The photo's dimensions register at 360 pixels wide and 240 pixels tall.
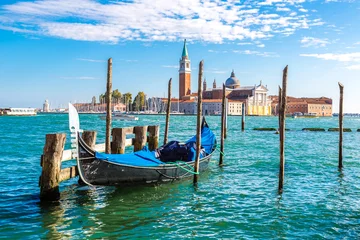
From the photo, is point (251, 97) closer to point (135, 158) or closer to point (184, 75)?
point (184, 75)

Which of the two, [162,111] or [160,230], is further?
[162,111]

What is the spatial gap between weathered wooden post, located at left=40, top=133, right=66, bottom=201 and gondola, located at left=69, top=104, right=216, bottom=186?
23 cm

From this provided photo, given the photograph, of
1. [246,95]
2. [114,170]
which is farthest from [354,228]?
[246,95]

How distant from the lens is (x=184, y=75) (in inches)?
3634

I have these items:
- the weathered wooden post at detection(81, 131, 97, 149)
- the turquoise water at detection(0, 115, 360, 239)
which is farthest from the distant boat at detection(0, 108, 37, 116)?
the weathered wooden post at detection(81, 131, 97, 149)

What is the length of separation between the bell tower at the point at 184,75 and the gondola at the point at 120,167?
84605 millimetres

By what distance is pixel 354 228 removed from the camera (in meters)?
5.02

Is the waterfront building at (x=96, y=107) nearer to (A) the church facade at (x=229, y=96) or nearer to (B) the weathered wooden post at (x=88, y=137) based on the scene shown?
(A) the church facade at (x=229, y=96)

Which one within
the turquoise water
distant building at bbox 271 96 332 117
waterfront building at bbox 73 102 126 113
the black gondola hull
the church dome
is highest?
the church dome

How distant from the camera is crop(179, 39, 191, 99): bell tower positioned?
91.8 metres

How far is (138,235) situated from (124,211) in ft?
3.20

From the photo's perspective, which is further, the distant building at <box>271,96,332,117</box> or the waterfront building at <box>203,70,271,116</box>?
the distant building at <box>271,96,332,117</box>

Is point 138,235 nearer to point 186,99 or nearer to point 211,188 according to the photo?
point 211,188

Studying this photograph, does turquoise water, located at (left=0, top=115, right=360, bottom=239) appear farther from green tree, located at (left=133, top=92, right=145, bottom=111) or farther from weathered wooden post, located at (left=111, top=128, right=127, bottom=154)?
green tree, located at (left=133, top=92, right=145, bottom=111)
